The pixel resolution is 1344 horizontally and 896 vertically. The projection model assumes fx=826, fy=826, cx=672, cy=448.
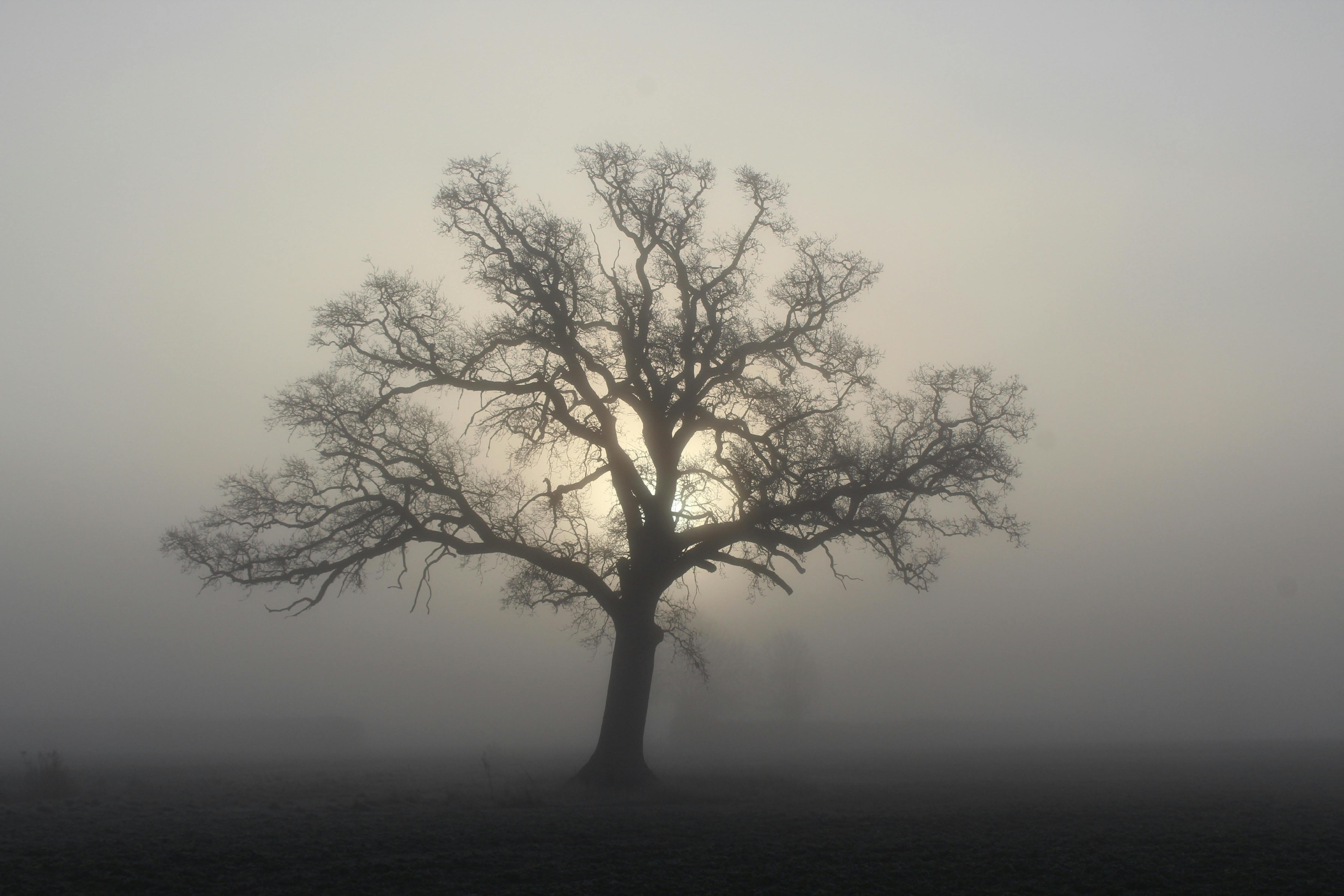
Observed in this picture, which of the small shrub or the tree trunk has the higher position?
the tree trunk

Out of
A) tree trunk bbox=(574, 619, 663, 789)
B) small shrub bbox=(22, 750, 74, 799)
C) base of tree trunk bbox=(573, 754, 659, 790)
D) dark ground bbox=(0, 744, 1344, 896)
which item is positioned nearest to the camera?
dark ground bbox=(0, 744, 1344, 896)

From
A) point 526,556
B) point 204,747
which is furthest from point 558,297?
point 204,747

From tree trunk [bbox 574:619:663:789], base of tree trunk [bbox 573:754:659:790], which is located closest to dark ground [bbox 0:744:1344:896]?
base of tree trunk [bbox 573:754:659:790]

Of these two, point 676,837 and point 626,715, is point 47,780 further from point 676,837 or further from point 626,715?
point 676,837

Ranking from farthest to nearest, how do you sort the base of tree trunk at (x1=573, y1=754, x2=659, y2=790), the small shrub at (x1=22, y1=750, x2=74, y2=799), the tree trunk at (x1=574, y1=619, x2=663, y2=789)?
1. the tree trunk at (x1=574, y1=619, x2=663, y2=789)
2. the base of tree trunk at (x1=573, y1=754, x2=659, y2=790)
3. the small shrub at (x1=22, y1=750, x2=74, y2=799)

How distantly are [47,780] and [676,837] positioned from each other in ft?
39.9

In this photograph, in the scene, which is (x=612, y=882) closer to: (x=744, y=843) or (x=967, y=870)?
(x=744, y=843)

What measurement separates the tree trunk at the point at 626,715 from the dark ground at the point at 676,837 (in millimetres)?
734

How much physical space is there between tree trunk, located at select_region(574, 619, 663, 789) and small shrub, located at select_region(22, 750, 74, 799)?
8979mm

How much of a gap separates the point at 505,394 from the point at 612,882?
11.9 m

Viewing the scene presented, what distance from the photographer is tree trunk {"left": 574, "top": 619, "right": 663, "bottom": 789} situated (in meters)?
15.8

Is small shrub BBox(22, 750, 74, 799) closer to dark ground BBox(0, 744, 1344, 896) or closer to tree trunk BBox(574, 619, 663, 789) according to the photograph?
dark ground BBox(0, 744, 1344, 896)

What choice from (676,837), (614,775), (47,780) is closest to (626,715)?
(614,775)

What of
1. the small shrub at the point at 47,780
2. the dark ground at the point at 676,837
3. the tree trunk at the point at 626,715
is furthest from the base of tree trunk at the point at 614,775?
the small shrub at the point at 47,780
